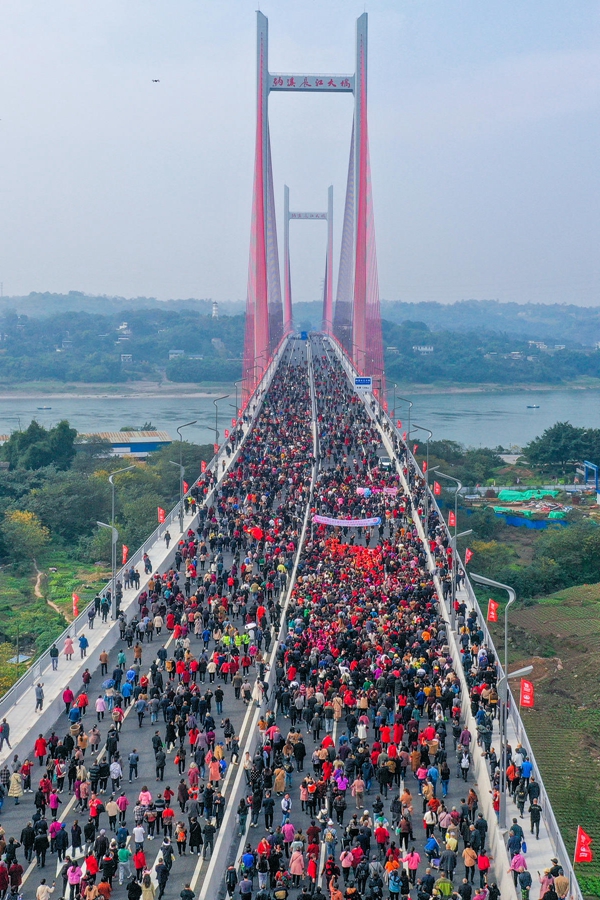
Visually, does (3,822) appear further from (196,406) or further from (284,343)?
(196,406)

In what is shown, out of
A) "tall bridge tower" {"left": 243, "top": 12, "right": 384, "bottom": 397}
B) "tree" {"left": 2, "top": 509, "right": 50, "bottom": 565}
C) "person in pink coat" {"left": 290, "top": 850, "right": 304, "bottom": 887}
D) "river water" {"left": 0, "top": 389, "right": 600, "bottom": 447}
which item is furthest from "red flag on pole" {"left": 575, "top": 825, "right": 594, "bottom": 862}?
"river water" {"left": 0, "top": 389, "right": 600, "bottom": 447}

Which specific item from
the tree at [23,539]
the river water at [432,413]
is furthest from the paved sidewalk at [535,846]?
the river water at [432,413]

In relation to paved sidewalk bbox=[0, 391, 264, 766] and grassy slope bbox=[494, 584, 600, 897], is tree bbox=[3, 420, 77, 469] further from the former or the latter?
paved sidewalk bbox=[0, 391, 264, 766]

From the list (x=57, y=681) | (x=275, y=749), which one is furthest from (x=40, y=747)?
(x=57, y=681)

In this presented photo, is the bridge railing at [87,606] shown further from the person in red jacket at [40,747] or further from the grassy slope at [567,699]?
the grassy slope at [567,699]

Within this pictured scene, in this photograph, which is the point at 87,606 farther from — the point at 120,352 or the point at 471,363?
the point at 120,352

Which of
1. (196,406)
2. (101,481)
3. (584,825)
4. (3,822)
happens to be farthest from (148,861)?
(196,406)
